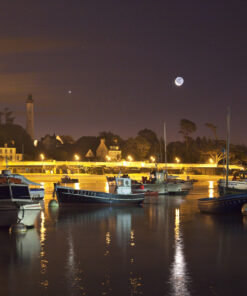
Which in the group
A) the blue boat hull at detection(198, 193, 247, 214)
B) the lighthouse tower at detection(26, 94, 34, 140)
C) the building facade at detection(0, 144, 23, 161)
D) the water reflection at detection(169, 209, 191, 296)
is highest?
the lighthouse tower at detection(26, 94, 34, 140)

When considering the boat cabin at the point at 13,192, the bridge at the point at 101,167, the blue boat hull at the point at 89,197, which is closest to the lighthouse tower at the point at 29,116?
the bridge at the point at 101,167

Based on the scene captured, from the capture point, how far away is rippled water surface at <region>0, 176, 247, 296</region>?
18953 millimetres

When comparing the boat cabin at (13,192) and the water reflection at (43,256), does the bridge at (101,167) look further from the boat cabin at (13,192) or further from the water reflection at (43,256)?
the boat cabin at (13,192)

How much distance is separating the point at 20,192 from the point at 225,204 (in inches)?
700

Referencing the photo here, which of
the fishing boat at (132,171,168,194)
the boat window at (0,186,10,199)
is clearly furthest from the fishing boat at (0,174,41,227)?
the fishing boat at (132,171,168,194)

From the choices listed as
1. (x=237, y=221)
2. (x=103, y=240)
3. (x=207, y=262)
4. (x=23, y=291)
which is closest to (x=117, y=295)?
(x=23, y=291)

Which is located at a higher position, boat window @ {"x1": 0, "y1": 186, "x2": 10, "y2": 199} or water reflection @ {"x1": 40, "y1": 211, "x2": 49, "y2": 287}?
boat window @ {"x1": 0, "y1": 186, "x2": 10, "y2": 199}

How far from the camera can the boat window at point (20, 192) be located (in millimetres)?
31438

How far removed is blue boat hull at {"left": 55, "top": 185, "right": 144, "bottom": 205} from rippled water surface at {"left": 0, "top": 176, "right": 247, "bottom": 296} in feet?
20.1

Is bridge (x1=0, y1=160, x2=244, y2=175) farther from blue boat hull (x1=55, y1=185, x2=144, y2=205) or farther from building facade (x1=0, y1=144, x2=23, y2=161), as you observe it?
blue boat hull (x1=55, y1=185, x2=144, y2=205)

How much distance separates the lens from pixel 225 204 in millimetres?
41062

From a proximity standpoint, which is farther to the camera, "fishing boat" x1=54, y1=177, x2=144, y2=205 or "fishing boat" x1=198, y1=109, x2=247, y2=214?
"fishing boat" x1=54, y1=177, x2=144, y2=205

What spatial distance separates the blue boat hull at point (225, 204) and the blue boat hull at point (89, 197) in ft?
27.7

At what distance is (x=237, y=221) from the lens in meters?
37.9
